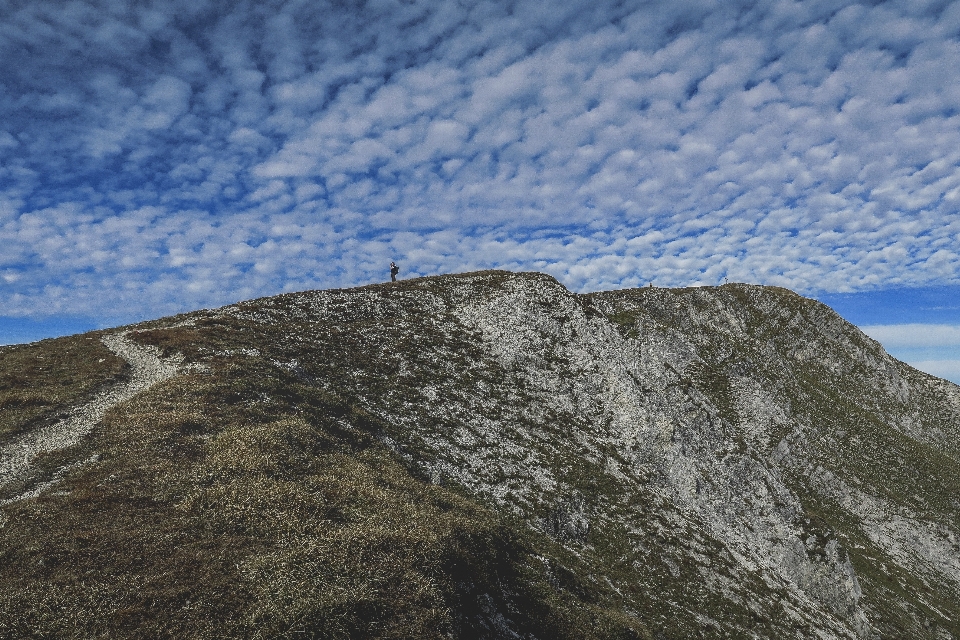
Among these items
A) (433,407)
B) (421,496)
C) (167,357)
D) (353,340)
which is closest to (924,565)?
(433,407)

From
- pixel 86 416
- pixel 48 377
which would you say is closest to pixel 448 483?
pixel 86 416

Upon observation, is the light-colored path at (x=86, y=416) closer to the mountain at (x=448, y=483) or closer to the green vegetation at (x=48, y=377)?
the mountain at (x=448, y=483)

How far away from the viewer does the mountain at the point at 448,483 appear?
20.4 meters

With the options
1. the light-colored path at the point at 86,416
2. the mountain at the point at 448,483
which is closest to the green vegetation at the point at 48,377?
the mountain at the point at 448,483

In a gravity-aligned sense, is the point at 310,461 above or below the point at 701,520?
above

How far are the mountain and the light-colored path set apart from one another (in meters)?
0.25

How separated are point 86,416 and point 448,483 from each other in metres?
27.8

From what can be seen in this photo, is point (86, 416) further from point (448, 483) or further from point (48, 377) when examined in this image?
point (448, 483)

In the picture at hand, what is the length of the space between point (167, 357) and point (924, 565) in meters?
104

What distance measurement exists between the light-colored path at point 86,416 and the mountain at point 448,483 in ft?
0.81

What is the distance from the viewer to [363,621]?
19.1 metres

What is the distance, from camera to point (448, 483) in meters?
42.3

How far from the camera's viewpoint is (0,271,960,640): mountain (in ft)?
67.1

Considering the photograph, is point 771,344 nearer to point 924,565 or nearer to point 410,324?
Result: point 924,565
